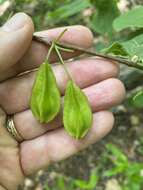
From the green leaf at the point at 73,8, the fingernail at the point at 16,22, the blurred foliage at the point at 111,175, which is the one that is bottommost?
the blurred foliage at the point at 111,175

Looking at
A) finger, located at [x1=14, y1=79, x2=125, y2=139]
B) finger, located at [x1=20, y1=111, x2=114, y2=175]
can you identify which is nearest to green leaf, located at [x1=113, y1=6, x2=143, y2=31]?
finger, located at [x1=14, y1=79, x2=125, y2=139]

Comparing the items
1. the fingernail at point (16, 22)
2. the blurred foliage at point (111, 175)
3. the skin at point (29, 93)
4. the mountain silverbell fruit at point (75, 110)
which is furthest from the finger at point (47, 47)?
the blurred foliage at point (111, 175)

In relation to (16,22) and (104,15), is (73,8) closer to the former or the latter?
(104,15)

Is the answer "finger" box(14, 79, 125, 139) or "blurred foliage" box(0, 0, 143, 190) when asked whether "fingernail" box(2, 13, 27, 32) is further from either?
"finger" box(14, 79, 125, 139)

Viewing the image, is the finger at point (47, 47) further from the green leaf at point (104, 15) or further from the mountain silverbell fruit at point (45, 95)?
the mountain silverbell fruit at point (45, 95)

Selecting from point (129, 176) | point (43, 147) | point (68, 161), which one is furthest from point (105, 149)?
point (43, 147)

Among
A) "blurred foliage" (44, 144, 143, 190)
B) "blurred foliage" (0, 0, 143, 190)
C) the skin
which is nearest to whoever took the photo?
"blurred foliage" (0, 0, 143, 190)

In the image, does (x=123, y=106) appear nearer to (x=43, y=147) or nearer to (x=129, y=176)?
(x=129, y=176)
